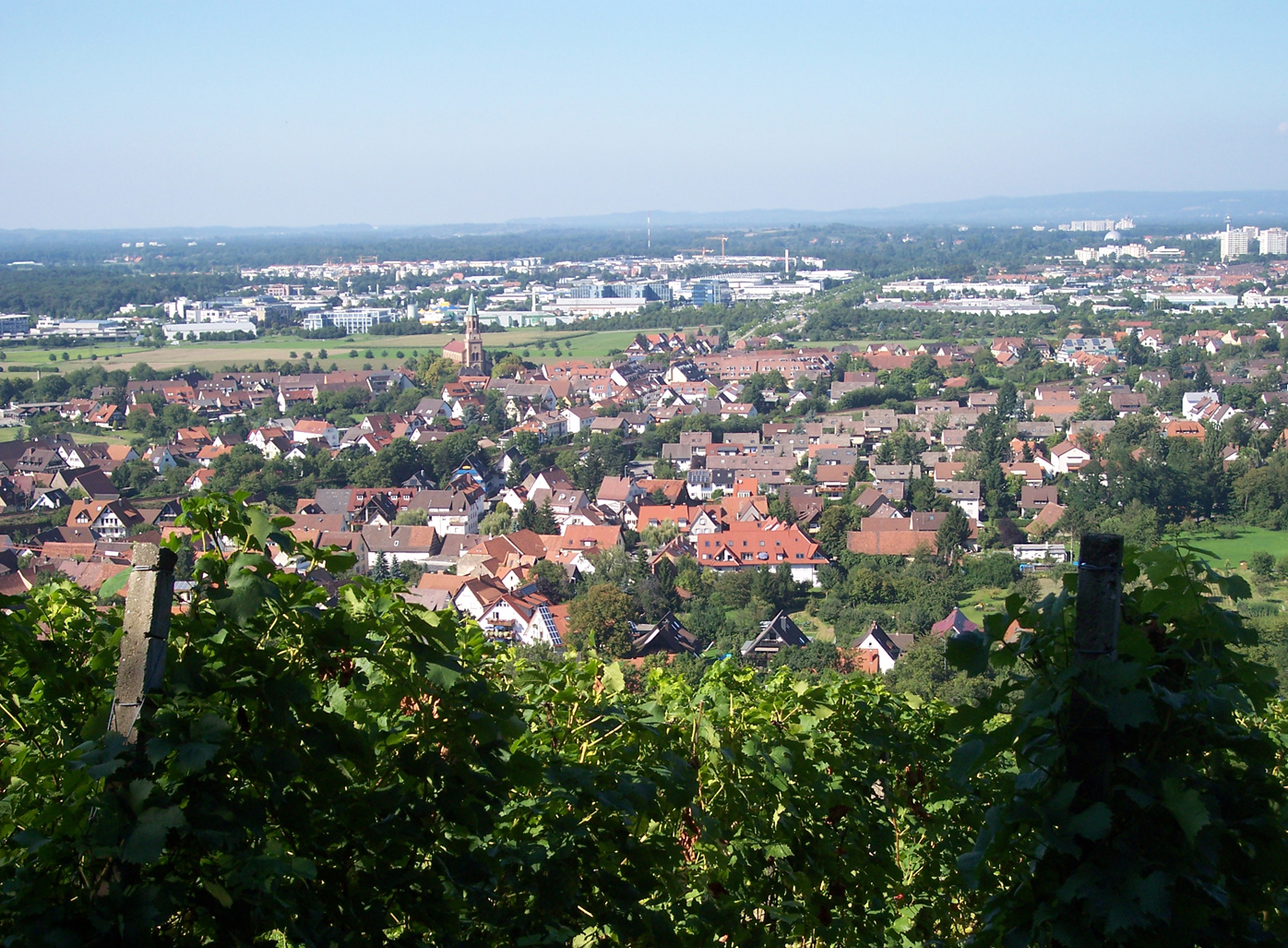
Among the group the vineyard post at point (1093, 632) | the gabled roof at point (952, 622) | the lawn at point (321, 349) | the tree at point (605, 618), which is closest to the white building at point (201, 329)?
the lawn at point (321, 349)

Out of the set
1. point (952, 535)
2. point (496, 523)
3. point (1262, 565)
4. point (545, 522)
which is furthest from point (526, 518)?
point (1262, 565)

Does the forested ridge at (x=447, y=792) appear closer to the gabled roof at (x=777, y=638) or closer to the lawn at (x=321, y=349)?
the gabled roof at (x=777, y=638)

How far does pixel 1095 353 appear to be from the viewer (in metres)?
37.8

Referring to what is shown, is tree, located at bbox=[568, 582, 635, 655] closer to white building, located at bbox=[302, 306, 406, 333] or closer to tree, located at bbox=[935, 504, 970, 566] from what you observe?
tree, located at bbox=[935, 504, 970, 566]

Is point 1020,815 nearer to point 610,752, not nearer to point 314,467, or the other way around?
point 610,752

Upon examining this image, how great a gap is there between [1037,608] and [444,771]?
0.71m

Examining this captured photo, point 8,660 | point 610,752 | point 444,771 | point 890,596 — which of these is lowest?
point 890,596

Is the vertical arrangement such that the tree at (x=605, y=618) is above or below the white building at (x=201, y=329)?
below

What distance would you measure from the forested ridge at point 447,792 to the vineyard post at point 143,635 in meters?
0.03

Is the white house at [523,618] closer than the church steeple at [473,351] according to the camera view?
Yes

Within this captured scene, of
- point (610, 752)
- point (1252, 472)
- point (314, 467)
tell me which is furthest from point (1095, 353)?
point (610, 752)

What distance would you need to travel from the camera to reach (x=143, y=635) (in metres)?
1.19

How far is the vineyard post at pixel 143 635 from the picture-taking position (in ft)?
3.87

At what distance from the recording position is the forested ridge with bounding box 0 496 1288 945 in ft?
3.76
